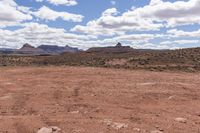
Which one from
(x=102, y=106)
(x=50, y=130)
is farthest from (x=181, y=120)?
(x=50, y=130)

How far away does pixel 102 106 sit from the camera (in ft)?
44.8

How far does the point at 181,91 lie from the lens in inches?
661

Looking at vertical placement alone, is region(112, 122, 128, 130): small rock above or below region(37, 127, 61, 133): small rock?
above

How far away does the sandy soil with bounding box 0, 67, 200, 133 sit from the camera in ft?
35.9

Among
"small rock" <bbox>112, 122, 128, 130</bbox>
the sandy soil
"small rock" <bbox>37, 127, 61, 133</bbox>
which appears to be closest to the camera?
"small rock" <bbox>37, 127, 61, 133</bbox>

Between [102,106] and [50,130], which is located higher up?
[102,106]

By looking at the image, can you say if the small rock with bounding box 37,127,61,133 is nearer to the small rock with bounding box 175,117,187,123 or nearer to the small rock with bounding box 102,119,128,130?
the small rock with bounding box 102,119,128,130

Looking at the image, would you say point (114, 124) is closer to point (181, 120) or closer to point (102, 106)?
point (181, 120)

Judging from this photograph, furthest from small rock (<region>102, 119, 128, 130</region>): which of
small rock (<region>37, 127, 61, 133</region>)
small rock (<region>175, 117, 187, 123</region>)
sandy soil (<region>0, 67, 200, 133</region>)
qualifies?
small rock (<region>175, 117, 187, 123</region>)

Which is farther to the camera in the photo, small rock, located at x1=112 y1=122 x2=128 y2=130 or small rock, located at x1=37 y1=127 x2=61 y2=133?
small rock, located at x1=112 y1=122 x2=128 y2=130

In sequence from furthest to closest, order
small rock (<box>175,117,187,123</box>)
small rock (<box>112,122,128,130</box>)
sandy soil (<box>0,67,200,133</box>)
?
small rock (<box>175,117,187,123</box>), sandy soil (<box>0,67,200,133</box>), small rock (<box>112,122,128,130</box>)

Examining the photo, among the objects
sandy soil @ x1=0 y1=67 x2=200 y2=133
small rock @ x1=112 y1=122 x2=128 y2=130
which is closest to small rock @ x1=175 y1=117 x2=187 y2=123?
sandy soil @ x1=0 y1=67 x2=200 y2=133

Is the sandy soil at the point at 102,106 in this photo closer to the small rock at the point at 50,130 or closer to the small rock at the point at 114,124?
the small rock at the point at 114,124

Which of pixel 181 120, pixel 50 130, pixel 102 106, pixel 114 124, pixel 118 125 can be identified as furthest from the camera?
pixel 102 106
